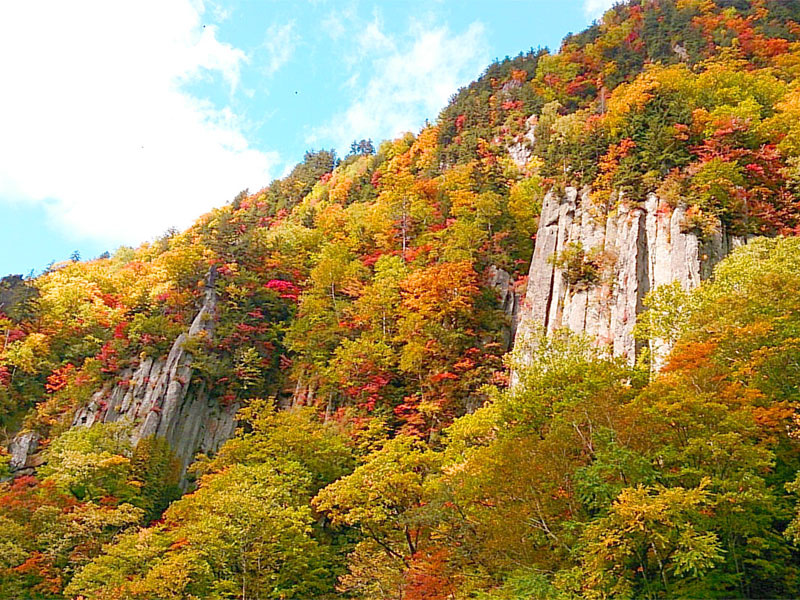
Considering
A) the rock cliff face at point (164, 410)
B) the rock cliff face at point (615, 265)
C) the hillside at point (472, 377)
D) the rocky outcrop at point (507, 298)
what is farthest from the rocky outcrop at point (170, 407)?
the rock cliff face at point (615, 265)

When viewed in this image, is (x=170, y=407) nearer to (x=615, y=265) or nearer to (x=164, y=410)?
(x=164, y=410)

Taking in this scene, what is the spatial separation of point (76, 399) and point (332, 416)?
16.0 meters

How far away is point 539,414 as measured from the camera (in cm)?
2066

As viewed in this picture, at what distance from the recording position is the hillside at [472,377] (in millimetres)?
15133

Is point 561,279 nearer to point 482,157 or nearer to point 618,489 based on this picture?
point 618,489

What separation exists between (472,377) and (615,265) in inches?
343

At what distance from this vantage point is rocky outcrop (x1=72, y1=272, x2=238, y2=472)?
120 feet

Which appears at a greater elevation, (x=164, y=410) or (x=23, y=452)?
(x=164, y=410)

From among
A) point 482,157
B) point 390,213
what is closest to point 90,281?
point 390,213

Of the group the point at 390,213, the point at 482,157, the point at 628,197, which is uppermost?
the point at 482,157

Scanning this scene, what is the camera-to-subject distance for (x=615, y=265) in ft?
99.7

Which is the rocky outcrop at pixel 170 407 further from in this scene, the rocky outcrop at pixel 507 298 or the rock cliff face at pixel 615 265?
the rock cliff face at pixel 615 265

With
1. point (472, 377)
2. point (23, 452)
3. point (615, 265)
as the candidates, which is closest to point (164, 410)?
point (23, 452)

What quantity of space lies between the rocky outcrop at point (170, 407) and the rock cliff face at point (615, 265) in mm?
19793
